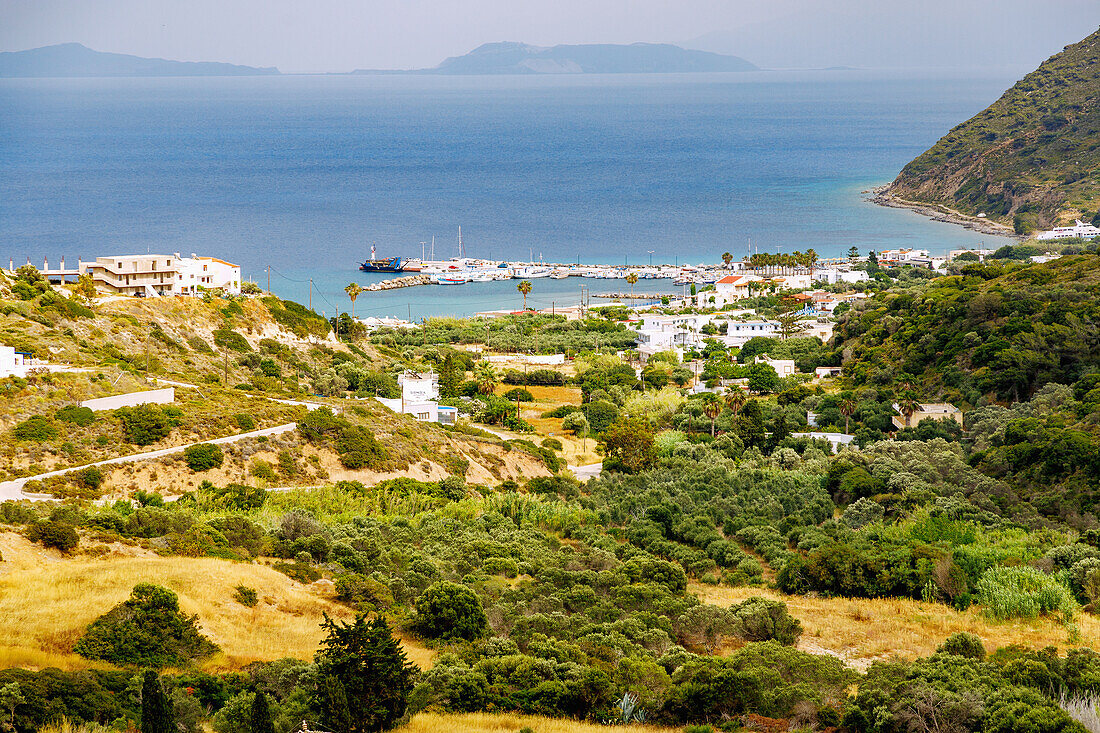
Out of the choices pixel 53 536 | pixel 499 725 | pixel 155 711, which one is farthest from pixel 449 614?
pixel 53 536

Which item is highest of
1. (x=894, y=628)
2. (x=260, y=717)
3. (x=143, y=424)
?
(x=260, y=717)

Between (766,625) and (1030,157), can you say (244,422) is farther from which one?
(1030,157)

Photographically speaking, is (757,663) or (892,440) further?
(892,440)

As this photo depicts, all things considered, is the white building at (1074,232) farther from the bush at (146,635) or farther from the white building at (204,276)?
the bush at (146,635)

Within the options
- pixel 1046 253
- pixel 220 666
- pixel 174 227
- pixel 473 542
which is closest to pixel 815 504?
pixel 473 542

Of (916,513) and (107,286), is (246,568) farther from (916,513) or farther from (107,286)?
(107,286)

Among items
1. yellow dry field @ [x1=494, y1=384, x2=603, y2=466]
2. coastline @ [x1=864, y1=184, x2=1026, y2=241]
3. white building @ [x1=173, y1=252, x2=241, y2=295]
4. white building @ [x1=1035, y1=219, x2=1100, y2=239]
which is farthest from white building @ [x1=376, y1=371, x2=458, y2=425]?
coastline @ [x1=864, y1=184, x2=1026, y2=241]
